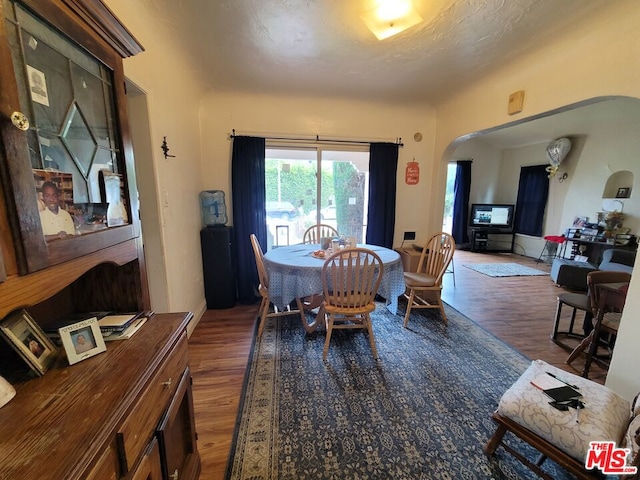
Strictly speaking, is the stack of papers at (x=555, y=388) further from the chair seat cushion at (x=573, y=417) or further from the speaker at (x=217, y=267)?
the speaker at (x=217, y=267)

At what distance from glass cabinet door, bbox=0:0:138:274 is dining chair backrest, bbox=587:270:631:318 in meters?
2.97

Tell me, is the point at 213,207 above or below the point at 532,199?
below

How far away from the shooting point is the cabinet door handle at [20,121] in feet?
1.81

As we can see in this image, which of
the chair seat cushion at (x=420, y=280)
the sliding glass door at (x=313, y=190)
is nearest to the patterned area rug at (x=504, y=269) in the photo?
the chair seat cushion at (x=420, y=280)

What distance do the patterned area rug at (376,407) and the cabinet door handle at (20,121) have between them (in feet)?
5.20

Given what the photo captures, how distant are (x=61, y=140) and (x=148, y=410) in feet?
2.69

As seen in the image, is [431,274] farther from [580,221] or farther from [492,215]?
[492,215]

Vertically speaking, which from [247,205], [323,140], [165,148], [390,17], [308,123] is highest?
[390,17]

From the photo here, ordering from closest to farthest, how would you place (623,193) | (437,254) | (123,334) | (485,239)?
(123,334), (437,254), (623,193), (485,239)

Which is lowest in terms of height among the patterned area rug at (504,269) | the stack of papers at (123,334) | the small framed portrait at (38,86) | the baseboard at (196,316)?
the patterned area rug at (504,269)

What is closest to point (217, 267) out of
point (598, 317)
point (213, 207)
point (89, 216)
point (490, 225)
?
point (213, 207)

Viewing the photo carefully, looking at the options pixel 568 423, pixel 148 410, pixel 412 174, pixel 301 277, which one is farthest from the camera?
pixel 412 174

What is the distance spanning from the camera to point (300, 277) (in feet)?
7.16

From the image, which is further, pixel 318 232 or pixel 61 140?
pixel 318 232
